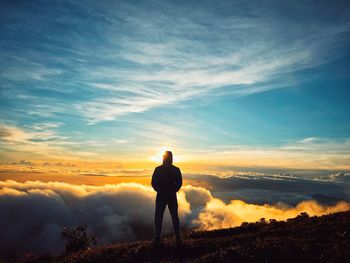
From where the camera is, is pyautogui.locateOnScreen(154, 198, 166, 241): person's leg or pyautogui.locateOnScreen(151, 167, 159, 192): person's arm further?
pyautogui.locateOnScreen(154, 198, 166, 241): person's leg

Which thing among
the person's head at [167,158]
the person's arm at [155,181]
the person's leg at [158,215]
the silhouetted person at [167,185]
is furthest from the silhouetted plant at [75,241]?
the person's head at [167,158]

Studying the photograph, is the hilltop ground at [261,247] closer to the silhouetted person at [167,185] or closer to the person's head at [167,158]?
the silhouetted person at [167,185]

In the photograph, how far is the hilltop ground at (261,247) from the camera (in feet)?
34.0

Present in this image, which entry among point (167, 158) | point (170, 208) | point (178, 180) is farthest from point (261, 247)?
point (167, 158)

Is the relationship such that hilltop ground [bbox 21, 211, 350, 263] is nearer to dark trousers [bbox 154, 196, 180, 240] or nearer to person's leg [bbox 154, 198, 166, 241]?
person's leg [bbox 154, 198, 166, 241]

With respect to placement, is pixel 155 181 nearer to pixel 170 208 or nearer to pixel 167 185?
pixel 167 185

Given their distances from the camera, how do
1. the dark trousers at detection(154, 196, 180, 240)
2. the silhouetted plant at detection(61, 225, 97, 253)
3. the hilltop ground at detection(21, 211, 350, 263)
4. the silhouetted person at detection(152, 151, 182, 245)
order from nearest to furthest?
the hilltop ground at detection(21, 211, 350, 263)
the silhouetted person at detection(152, 151, 182, 245)
the dark trousers at detection(154, 196, 180, 240)
the silhouetted plant at detection(61, 225, 97, 253)

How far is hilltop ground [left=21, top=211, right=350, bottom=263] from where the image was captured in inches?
408

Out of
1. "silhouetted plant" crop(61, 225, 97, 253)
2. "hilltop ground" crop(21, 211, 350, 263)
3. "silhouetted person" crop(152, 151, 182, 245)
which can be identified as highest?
"silhouetted person" crop(152, 151, 182, 245)

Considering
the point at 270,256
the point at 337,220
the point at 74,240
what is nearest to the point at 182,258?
the point at 270,256

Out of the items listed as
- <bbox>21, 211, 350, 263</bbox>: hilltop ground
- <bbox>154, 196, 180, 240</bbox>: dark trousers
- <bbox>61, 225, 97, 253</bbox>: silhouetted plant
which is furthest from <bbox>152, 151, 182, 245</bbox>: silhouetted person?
<bbox>61, 225, 97, 253</bbox>: silhouetted plant

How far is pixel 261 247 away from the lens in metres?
11.2

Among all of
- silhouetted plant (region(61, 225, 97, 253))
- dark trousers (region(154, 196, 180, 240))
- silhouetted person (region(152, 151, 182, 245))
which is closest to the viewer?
silhouetted person (region(152, 151, 182, 245))

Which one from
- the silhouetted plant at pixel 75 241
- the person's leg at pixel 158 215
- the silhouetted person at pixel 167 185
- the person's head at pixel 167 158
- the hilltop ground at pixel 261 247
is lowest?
the silhouetted plant at pixel 75 241
